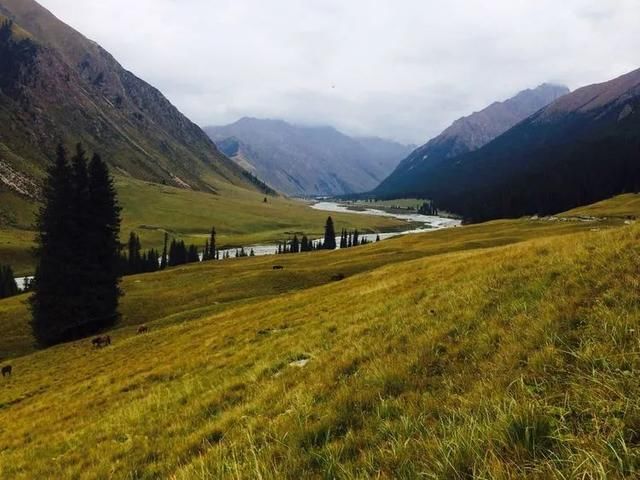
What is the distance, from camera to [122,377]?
22328 millimetres

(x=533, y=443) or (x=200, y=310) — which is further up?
(x=533, y=443)

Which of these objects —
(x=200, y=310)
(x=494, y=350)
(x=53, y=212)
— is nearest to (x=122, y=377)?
(x=494, y=350)

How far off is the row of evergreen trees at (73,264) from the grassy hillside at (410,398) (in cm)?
3299

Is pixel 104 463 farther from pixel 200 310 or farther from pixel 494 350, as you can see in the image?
pixel 200 310

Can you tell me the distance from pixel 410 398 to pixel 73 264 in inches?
2103

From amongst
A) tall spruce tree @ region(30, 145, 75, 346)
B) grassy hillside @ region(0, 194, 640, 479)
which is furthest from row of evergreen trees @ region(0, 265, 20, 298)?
grassy hillside @ region(0, 194, 640, 479)

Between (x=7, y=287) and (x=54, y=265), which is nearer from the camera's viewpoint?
(x=54, y=265)

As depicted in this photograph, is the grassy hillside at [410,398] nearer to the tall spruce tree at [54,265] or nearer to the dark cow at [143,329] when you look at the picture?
the dark cow at [143,329]

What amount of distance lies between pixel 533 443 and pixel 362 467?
2015 mm

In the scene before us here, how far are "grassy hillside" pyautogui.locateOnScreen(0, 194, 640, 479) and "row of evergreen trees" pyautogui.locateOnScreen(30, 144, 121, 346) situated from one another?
32989mm

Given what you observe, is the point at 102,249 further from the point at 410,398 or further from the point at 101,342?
the point at 410,398

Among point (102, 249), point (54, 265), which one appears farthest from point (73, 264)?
point (102, 249)

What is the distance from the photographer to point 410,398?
752 cm

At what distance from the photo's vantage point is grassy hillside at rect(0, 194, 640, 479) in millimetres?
5059
